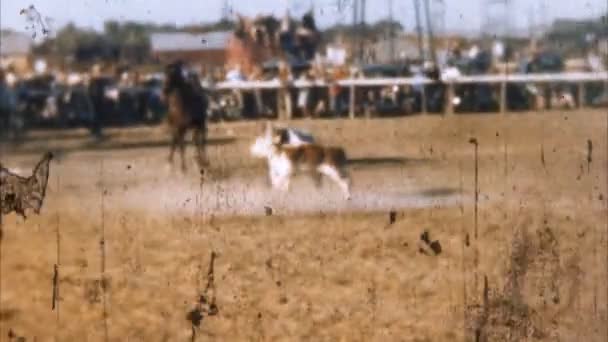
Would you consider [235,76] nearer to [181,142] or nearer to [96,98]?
[181,142]

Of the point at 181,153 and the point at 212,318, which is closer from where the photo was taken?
the point at 212,318

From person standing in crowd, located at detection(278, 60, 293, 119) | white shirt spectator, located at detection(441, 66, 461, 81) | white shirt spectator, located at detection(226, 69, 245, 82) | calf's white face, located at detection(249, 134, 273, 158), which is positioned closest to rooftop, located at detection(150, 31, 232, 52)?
white shirt spectator, located at detection(226, 69, 245, 82)

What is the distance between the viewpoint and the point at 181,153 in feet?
12.8

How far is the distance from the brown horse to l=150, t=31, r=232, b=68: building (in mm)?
40

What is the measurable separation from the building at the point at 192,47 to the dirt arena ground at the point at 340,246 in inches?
10.0

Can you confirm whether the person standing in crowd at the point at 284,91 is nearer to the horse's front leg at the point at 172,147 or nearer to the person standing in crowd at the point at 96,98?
the horse's front leg at the point at 172,147

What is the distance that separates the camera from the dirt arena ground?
359 centimetres

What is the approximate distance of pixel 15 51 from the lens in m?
3.58

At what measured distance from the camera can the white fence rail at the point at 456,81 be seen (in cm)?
362

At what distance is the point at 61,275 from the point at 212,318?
1.77ft

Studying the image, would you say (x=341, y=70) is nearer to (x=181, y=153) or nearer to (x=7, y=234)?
(x=181, y=153)

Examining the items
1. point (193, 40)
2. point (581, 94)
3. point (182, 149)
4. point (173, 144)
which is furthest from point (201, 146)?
Answer: point (581, 94)

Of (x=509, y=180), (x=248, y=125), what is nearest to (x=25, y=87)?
(x=248, y=125)

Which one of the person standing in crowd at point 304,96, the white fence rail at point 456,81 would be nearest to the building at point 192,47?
the white fence rail at point 456,81
